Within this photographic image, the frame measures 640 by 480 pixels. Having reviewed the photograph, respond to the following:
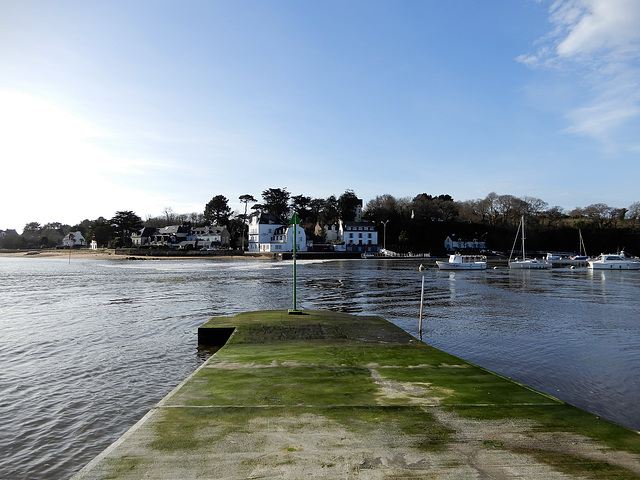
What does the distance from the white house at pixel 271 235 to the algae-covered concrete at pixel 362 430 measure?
343 ft

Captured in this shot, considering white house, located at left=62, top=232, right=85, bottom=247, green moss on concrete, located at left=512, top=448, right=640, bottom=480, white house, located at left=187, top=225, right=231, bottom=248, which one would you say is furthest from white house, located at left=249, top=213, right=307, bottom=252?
green moss on concrete, located at left=512, top=448, right=640, bottom=480

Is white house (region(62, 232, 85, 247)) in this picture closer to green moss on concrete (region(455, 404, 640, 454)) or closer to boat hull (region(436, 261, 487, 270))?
boat hull (region(436, 261, 487, 270))

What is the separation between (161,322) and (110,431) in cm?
1179

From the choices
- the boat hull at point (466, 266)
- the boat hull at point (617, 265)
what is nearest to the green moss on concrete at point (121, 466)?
the boat hull at point (466, 266)

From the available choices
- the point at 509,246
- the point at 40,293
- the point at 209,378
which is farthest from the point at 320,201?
the point at 209,378

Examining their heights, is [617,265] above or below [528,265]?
below

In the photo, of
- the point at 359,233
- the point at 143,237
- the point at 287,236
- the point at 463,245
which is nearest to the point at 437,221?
the point at 463,245

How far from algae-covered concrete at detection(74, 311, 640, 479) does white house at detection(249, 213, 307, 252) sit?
104 metres

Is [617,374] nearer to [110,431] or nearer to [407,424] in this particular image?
[407,424]

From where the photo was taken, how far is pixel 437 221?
146 metres

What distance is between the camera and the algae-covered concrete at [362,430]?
14.5ft

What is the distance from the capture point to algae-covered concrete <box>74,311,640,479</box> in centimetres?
441

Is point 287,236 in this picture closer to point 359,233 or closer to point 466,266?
point 359,233

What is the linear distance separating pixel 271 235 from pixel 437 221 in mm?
60997
